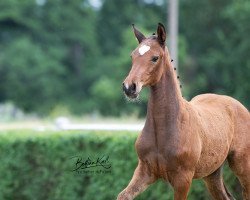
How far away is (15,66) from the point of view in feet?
134

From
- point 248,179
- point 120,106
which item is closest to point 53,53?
point 120,106

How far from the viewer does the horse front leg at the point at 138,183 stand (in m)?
6.01

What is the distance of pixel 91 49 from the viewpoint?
4453 cm

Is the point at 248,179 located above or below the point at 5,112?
below

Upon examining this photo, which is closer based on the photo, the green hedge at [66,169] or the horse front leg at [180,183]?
the horse front leg at [180,183]

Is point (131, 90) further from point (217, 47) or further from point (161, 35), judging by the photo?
point (217, 47)

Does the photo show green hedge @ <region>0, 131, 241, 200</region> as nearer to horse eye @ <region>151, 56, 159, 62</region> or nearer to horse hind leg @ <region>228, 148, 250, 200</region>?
horse hind leg @ <region>228, 148, 250, 200</region>

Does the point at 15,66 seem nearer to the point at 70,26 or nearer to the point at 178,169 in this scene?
the point at 70,26

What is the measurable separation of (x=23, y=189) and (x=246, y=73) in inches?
1027

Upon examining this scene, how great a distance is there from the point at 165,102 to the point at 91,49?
3858 cm

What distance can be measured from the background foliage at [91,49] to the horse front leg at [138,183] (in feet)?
102

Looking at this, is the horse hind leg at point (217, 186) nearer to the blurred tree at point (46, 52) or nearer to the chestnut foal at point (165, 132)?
the chestnut foal at point (165, 132)

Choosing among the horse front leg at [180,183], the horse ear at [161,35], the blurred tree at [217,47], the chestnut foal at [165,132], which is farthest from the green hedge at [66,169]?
the blurred tree at [217,47]

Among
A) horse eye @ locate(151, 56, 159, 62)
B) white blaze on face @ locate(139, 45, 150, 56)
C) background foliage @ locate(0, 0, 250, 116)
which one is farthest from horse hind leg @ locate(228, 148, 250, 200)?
background foliage @ locate(0, 0, 250, 116)
